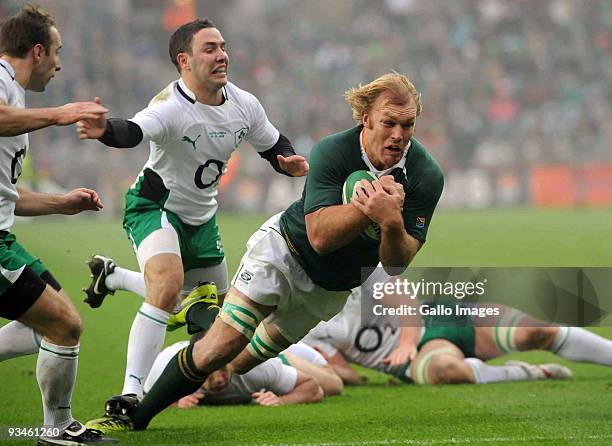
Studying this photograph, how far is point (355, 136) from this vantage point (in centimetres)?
526

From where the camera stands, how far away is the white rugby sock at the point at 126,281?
717cm

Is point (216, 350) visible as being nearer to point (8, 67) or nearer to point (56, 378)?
point (56, 378)

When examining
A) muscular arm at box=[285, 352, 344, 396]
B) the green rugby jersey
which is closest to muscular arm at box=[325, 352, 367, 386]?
muscular arm at box=[285, 352, 344, 396]

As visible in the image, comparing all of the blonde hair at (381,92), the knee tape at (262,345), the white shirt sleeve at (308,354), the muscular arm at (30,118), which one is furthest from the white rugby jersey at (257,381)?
the muscular arm at (30,118)

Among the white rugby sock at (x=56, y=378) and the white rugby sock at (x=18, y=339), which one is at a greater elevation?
the white rugby sock at (x=18, y=339)

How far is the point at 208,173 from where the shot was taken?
6.75 meters

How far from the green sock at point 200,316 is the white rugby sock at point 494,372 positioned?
1815 millimetres

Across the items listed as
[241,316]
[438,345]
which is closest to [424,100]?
[438,345]

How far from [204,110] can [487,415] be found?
2568 mm

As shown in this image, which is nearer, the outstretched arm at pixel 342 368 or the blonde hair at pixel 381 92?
the blonde hair at pixel 381 92

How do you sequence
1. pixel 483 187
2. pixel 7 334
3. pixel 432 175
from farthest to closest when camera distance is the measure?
pixel 483 187, pixel 7 334, pixel 432 175

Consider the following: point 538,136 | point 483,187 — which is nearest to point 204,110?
point 483,187

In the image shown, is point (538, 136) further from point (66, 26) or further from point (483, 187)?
point (66, 26)

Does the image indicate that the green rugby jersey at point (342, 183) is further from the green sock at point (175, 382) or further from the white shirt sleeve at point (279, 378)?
the white shirt sleeve at point (279, 378)
